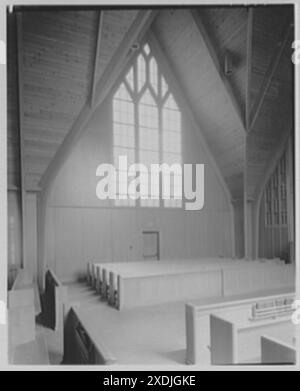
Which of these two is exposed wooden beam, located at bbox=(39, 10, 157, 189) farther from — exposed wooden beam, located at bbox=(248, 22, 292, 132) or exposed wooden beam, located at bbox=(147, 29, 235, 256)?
exposed wooden beam, located at bbox=(248, 22, 292, 132)

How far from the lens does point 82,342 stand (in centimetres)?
447

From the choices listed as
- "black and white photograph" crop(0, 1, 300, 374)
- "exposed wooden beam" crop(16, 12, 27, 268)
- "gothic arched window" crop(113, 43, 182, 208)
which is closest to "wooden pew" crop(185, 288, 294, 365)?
"black and white photograph" crop(0, 1, 300, 374)

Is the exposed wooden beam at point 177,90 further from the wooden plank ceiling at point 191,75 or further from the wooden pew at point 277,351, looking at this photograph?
the wooden pew at point 277,351

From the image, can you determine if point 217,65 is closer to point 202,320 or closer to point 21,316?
point 202,320

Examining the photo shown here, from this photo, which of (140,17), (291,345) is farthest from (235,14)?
(291,345)

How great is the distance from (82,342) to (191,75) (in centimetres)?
691

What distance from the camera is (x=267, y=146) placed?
874cm

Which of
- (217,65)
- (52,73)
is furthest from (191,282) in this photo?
(217,65)

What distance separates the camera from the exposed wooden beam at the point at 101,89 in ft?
20.8

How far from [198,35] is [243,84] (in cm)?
155

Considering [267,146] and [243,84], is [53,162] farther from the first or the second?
[267,146]

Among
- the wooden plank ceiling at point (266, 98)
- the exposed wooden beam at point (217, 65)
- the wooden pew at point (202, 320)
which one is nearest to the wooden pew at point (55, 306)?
the wooden pew at point (202, 320)

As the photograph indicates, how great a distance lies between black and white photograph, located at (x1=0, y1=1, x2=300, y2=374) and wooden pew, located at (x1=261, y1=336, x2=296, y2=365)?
0.01m

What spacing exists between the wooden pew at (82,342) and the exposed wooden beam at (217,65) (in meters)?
5.81
